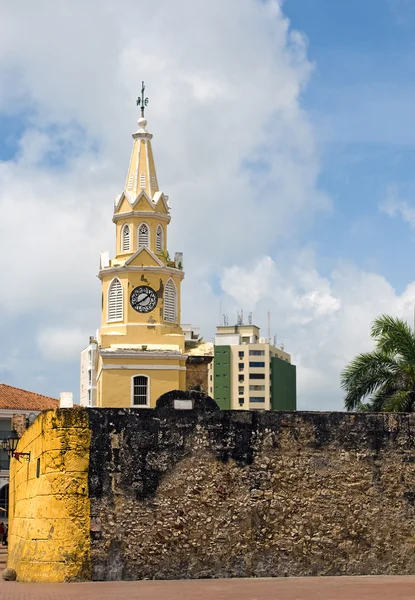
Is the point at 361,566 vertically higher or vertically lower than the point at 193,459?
lower

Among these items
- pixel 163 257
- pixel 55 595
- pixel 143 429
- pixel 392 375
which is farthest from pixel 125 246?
pixel 55 595

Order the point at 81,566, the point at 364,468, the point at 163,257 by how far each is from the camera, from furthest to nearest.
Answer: the point at 163,257 < the point at 364,468 < the point at 81,566

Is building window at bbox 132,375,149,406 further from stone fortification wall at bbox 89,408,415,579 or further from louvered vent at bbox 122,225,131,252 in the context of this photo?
stone fortification wall at bbox 89,408,415,579

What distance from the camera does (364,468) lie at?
21391mm

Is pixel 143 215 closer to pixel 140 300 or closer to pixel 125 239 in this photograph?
pixel 125 239

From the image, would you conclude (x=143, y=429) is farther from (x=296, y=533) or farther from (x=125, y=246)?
(x=125, y=246)

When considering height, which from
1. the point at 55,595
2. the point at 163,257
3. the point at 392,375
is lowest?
the point at 55,595

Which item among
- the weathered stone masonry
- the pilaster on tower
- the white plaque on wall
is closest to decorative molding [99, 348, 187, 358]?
the pilaster on tower

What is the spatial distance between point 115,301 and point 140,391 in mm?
4754

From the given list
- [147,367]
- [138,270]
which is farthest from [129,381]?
[138,270]

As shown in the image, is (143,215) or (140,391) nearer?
(140,391)

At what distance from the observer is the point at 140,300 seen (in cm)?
4641

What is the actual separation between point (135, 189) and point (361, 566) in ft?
98.1

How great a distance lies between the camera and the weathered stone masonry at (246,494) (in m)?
20.2
